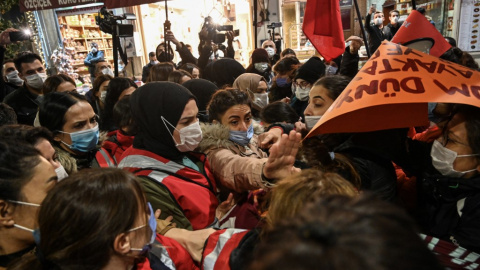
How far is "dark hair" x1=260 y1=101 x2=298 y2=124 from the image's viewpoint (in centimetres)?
290

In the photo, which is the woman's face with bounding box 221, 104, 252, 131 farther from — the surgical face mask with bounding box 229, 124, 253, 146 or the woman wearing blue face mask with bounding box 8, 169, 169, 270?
the woman wearing blue face mask with bounding box 8, 169, 169, 270

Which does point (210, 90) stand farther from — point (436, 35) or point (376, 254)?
point (376, 254)

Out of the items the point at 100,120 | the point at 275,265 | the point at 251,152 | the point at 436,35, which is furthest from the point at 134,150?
the point at 436,35

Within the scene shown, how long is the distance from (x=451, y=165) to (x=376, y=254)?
1300 mm

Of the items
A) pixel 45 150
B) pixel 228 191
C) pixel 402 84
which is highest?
pixel 402 84

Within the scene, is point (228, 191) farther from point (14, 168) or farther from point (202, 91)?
point (202, 91)

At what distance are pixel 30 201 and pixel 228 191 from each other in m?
1.00

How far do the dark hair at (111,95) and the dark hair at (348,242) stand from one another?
9.74ft

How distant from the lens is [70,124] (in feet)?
7.07

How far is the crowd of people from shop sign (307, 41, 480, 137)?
6.2 inches

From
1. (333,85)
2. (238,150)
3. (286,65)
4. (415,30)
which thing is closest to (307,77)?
(286,65)

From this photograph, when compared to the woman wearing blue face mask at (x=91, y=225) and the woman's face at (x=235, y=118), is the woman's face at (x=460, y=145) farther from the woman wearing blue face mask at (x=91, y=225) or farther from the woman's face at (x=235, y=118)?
the woman wearing blue face mask at (x=91, y=225)

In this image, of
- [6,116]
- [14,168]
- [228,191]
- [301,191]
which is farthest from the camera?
[6,116]

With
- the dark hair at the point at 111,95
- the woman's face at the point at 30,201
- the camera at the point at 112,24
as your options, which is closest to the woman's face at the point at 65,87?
the dark hair at the point at 111,95
